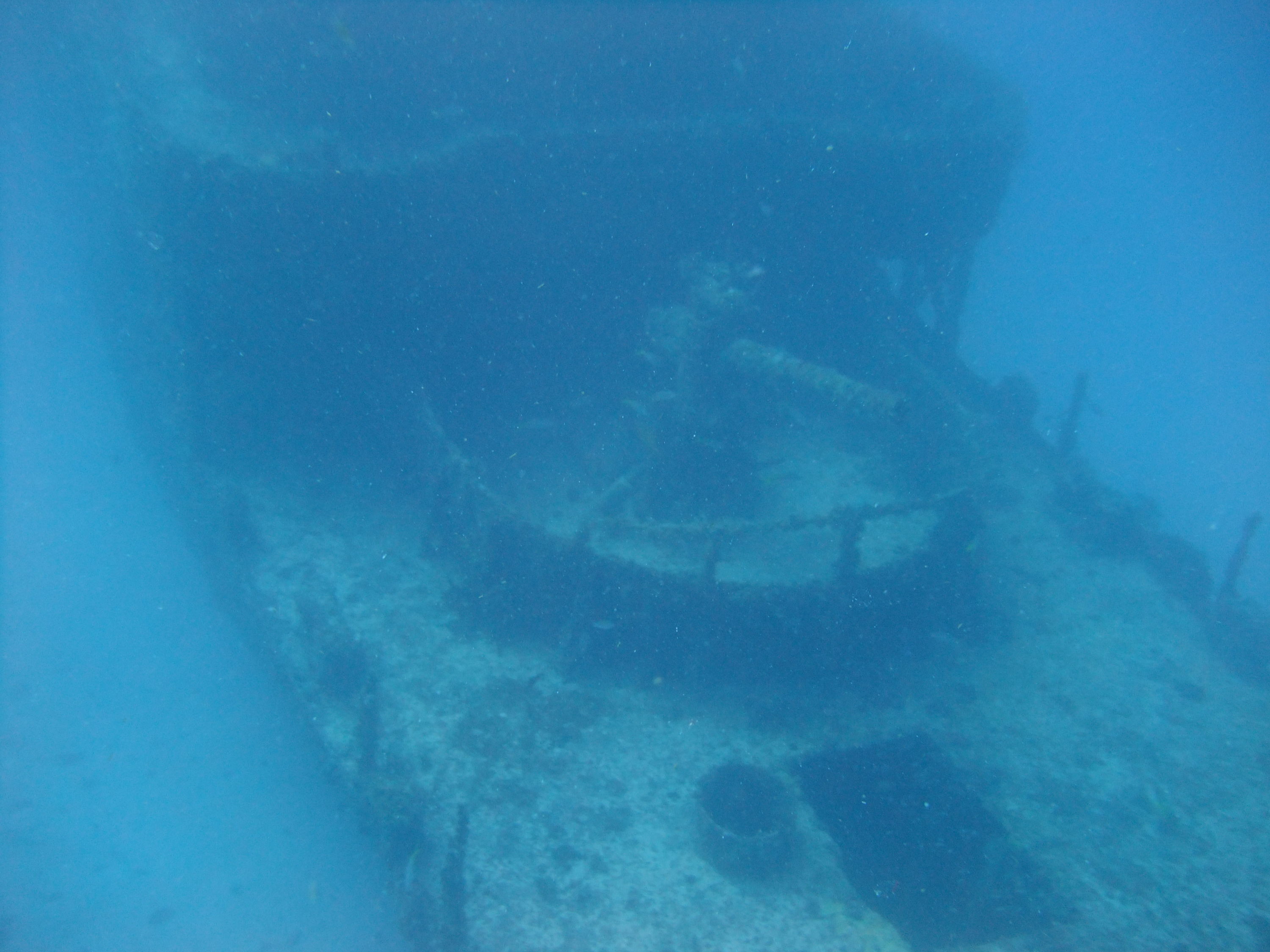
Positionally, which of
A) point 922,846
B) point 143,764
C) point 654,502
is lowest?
point 143,764

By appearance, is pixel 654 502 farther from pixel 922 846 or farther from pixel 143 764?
pixel 143 764

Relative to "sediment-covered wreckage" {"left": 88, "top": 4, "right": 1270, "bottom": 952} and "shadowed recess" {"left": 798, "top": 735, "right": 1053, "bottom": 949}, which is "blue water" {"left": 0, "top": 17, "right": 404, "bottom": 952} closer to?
"sediment-covered wreckage" {"left": 88, "top": 4, "right": 1270, "bottom": 952}

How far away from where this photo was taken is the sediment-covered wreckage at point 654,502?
6.23 m

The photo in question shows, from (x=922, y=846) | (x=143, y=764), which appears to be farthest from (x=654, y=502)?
(x=143, y=764)

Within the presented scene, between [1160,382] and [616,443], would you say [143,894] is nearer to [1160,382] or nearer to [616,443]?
[616,443]

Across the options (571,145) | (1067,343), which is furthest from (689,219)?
(1067,343)

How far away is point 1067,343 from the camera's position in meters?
90.1

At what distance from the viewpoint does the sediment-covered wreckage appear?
623cm

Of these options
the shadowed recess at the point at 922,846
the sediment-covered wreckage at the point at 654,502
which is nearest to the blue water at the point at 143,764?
the sediment-covered wreckage at the point at 654,502

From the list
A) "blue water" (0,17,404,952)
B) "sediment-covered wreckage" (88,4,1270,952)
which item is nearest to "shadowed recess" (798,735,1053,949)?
"sediment-covered wreckage" (88,4,1270,952)

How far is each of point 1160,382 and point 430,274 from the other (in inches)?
4202

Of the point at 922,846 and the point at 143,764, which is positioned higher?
the point at 922,846

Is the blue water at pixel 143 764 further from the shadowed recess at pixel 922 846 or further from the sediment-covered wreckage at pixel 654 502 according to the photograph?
the shadowed recess at pixel 922 846

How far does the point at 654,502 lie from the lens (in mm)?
8891
